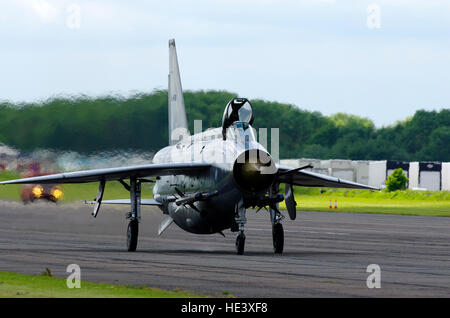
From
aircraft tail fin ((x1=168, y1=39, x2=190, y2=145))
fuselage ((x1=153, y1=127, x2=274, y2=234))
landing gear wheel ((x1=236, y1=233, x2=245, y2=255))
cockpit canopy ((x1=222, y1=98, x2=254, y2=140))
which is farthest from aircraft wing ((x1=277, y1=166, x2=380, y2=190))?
aircraft tail fin ((x1=168, y1=39, x2=190, y2=145))

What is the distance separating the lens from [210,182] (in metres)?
26.1

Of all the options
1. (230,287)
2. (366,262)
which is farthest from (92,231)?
(230,287)

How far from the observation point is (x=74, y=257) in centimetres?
2380

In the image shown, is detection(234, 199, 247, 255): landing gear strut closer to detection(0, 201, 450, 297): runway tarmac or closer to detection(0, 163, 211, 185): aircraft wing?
detection(0, 201, 450, 297): runway tarmac

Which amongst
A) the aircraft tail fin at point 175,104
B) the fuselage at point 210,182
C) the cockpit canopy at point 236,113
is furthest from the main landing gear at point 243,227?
the aircraft tail fin at point 175,104

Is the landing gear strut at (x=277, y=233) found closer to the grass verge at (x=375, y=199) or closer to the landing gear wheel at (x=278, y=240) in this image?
the landing gear wheel at (x=278, y=240)

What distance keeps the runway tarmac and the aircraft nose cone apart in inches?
71.7

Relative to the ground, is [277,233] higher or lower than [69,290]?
lower

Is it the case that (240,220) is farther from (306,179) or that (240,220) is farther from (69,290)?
(69,290)

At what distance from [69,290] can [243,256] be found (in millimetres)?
9470

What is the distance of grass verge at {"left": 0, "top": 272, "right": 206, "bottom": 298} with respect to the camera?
15.1 meters

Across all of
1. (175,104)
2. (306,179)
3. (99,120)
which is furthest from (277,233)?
(99,120)

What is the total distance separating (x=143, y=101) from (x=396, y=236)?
1047 centimetres
